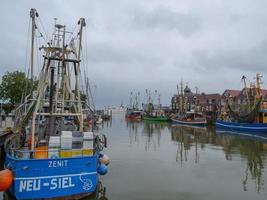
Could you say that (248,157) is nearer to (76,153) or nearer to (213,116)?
(76,153)

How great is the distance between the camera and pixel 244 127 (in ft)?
183

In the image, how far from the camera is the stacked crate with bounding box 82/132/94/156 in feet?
42.1

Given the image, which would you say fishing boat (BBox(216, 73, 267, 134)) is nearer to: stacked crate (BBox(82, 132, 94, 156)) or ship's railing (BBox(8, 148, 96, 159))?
stacked crate (BBox(82, 132, 94, 156))

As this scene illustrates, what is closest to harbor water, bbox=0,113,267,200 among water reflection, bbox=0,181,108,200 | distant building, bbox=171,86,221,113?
water reflection, bbox=0,181,108,200

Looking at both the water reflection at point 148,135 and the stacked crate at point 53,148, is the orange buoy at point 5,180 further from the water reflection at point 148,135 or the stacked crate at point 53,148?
the water reflection at point 148,135

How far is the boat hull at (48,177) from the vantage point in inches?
444

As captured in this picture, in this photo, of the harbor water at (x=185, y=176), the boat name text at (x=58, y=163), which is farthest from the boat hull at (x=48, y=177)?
the harbor water at (x=185, y=176)

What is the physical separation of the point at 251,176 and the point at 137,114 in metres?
112

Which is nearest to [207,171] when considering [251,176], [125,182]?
[251,176]

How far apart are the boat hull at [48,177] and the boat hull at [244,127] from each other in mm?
46001

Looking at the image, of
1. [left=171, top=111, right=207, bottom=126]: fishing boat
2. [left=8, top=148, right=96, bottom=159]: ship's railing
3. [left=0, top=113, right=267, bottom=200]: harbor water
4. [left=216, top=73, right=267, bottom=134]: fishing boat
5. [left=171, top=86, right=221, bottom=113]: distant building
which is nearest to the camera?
[left=8, top=148, right=96, bottom=159]: ship's railing

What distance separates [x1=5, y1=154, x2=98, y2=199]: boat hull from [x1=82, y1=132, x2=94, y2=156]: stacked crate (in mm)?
Result: 526

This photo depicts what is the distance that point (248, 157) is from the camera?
25.9 meters

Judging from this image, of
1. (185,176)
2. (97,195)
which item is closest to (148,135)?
(185,176)
